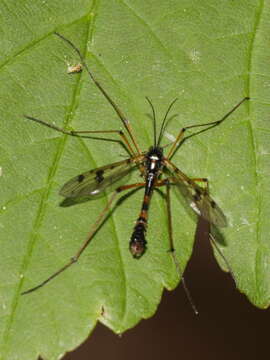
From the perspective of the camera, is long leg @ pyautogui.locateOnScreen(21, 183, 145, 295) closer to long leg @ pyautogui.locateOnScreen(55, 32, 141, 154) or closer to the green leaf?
the green leaf

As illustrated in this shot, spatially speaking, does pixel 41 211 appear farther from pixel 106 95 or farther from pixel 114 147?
pixel 106 95

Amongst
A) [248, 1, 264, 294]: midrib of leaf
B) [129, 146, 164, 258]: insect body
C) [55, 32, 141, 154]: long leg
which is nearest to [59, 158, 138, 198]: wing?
[129, 146, 164, 258]: insect body

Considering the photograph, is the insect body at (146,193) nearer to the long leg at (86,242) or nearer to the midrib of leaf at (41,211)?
the long leg at (86,242)

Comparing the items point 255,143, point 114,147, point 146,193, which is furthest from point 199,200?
point 114,147

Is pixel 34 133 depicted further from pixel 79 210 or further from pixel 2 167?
pixel 79 210

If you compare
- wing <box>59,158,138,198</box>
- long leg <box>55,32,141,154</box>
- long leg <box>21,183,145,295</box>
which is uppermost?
long leg <box>55,32,141,154</box>

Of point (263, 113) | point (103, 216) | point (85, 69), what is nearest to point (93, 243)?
point (103, 216)
